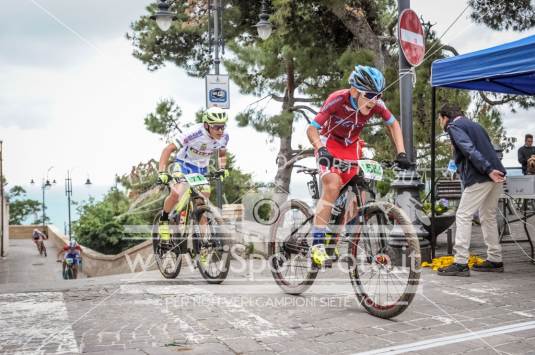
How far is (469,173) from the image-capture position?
667 centimetres

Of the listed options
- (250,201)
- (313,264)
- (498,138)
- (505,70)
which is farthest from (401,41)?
(498,138)

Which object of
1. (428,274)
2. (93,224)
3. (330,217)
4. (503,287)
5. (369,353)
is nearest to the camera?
(369,353)

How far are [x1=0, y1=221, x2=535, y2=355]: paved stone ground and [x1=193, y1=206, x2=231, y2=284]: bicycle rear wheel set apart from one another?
0.21 meters

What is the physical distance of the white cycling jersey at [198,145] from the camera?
7052mm

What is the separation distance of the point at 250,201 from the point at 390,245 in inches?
417

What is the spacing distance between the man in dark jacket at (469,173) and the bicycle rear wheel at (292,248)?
78.8 inches

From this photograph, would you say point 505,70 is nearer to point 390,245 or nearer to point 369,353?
point 390,245

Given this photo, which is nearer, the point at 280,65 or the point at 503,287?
the point at 503,287

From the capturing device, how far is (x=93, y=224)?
3300cm

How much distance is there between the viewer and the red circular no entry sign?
7379mm

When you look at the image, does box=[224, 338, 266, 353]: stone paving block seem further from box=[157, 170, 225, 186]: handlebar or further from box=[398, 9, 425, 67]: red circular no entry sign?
box=[398, 9, 425, 67]: red circular no entry sign

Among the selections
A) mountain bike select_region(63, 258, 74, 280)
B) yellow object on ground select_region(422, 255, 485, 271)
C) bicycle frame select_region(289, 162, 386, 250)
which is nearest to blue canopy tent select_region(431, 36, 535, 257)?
yellow object on ground select_region(422, 255, 485, 271)

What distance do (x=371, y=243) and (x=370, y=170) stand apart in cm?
61

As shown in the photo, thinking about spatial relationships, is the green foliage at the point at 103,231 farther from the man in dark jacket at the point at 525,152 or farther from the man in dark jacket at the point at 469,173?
the man in dark jacket at the point at 469,173
